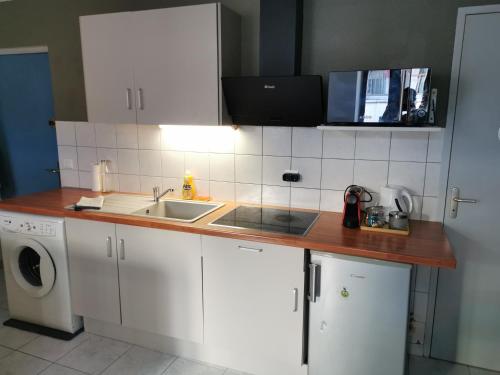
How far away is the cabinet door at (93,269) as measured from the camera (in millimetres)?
2275

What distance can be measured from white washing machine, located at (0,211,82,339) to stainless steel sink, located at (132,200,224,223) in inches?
22.4

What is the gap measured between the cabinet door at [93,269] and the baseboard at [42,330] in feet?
0.58

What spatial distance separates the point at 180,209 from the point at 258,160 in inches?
25.2

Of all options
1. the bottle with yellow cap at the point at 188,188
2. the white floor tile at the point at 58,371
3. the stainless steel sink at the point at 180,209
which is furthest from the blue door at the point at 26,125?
the white floor tile at the point at 58,371

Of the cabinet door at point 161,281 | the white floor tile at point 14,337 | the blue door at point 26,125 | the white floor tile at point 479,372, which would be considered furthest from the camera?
the blue door at point 26,125

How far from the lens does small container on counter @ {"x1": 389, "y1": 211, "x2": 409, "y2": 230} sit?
1951mm

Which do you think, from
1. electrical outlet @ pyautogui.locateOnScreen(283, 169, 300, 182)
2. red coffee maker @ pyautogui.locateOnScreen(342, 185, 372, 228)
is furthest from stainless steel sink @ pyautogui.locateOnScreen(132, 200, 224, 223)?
red coffee maker @ pyautogui.locateOnScreen(342, 185, 372, 228)

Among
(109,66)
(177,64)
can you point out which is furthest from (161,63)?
(109,66)

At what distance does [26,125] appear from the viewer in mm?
3258

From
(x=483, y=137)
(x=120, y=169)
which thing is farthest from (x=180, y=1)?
(x=483, y=137)

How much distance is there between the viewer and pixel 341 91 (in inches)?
74.7

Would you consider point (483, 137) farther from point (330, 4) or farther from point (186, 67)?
point (186, 67)

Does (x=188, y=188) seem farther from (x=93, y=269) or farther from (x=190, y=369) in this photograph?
(x=190, y=369)

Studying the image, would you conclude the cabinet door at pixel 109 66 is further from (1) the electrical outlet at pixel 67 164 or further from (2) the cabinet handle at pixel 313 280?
(2) the cabinet handle at pixel 313 280
